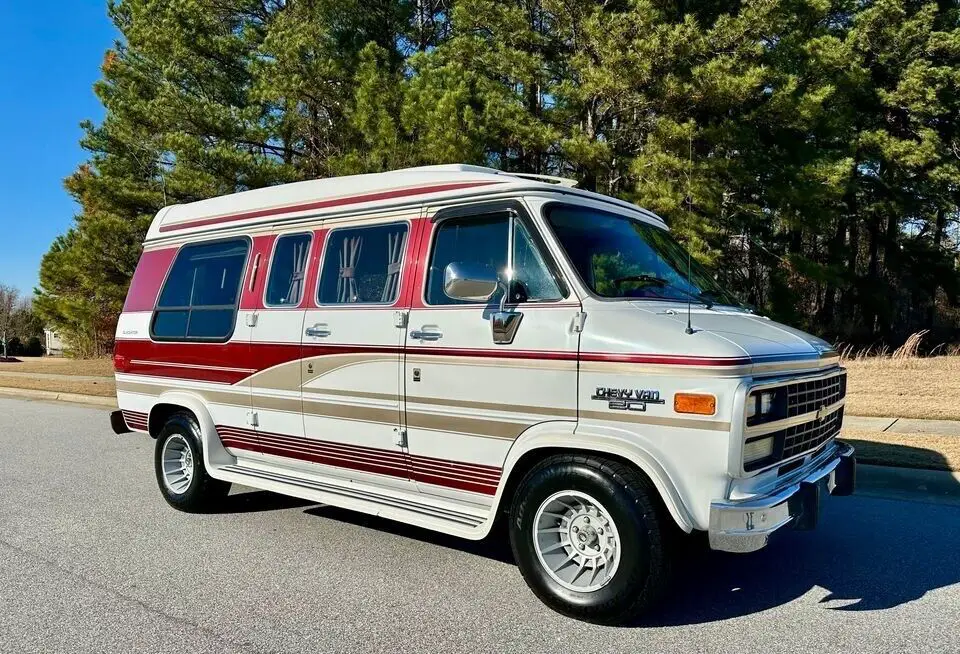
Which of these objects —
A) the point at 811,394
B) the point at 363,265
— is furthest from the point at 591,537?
the point at 363,265

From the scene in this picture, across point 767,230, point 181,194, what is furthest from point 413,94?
point 767,230

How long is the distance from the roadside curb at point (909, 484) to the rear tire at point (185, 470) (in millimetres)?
5779

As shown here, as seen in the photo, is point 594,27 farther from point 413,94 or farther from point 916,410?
point 916,410

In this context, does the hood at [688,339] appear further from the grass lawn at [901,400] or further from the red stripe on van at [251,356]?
the grass lawn at [901,400]

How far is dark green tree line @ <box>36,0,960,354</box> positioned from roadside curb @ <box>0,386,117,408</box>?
6367 millimetres

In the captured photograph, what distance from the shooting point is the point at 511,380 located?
13.9ft

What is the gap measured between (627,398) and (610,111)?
1377 centimetres

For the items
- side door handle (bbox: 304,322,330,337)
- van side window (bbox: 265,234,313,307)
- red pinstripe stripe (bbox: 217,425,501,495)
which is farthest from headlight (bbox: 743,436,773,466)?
van side window (bbox: 265,234,313,307)

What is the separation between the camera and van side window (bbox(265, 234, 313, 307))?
5.57 m

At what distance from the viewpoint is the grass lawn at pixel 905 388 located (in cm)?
1008

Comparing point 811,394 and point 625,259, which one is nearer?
point 811,394

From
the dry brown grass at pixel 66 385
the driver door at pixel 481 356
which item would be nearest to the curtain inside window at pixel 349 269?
the driver door at pixel 481 356

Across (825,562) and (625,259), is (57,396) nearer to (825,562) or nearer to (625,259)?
(625,259)

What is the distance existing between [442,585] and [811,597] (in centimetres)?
219
